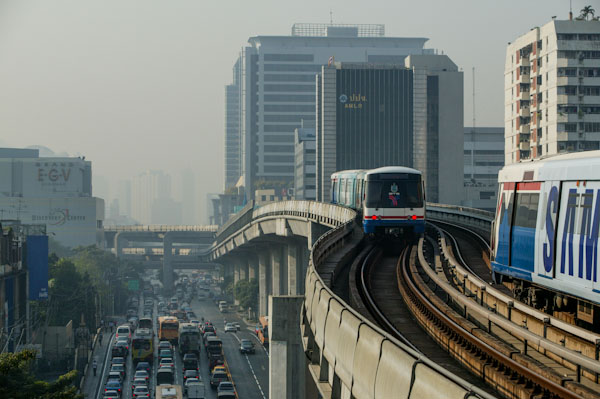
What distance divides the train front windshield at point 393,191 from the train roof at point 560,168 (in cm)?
1999

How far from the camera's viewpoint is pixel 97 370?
259 feet

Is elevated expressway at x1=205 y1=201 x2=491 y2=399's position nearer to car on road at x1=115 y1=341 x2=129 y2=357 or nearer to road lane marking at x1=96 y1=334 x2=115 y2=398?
car on road at x1=115 y1=341 x2=129 y2=357

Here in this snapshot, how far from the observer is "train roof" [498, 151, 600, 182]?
18.7 metres

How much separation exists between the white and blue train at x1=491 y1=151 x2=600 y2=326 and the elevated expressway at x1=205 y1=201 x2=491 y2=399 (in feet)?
15.2

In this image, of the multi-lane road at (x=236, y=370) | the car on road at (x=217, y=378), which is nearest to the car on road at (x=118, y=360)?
the multi-lane road at (x=236, y=370)

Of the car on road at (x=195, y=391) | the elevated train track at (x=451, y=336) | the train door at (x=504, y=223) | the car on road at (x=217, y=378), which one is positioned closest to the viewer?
the elevated train track at (x=451, y=336)

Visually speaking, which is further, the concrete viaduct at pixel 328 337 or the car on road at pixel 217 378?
the car on road at pixel 217 378

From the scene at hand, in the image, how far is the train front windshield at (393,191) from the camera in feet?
150

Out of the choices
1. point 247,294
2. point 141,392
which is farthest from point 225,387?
point 247,294

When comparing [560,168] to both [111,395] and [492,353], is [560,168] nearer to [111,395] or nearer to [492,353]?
[492,353]

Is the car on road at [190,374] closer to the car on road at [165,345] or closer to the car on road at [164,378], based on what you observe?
the car on road at [164,378]

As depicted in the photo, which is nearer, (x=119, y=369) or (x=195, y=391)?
(x=195, y=391)

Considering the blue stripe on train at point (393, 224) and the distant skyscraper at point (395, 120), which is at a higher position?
the distant skyscraper at point (395, 120)

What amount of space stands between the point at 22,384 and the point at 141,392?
2589 centimetres
